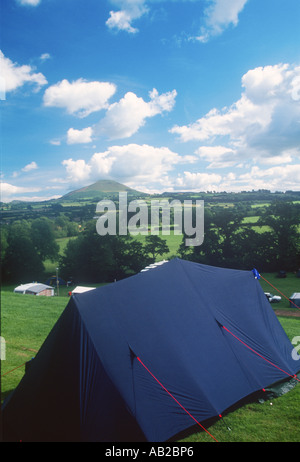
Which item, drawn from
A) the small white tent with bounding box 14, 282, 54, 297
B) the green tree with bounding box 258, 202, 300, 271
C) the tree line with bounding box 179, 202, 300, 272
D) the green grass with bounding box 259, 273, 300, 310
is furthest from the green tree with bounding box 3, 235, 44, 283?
the green tree with bounding box 258, 202, 300, 271

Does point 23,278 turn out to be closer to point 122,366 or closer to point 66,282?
point 66,282

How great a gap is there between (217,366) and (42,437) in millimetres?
3195

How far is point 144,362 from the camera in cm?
476

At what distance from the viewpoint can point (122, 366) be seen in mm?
4605

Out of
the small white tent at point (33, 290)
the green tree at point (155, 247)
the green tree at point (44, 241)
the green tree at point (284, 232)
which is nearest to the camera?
the small white tent at point (33, 290)

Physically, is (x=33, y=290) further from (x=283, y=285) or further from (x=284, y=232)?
(x=284, y=232)

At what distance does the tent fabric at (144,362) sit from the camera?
4.30 m

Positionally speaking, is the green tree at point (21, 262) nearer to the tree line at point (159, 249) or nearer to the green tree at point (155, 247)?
the tree line at point (159, 249)

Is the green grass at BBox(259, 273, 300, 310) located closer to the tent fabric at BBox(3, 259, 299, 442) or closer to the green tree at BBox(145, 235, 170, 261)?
the green tree at BBox(145, 235, 170, 261)

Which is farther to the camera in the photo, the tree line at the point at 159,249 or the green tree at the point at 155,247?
the green tree at the point at 155,247

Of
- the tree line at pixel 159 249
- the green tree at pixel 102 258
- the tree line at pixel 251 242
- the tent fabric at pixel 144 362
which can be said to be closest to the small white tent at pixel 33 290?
the green tree at pixel 102 258

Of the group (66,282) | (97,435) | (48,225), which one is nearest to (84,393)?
(97,435)

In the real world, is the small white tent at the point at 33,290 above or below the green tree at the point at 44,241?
below

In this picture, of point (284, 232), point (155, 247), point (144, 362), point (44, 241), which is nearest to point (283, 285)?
point (284, 232)
